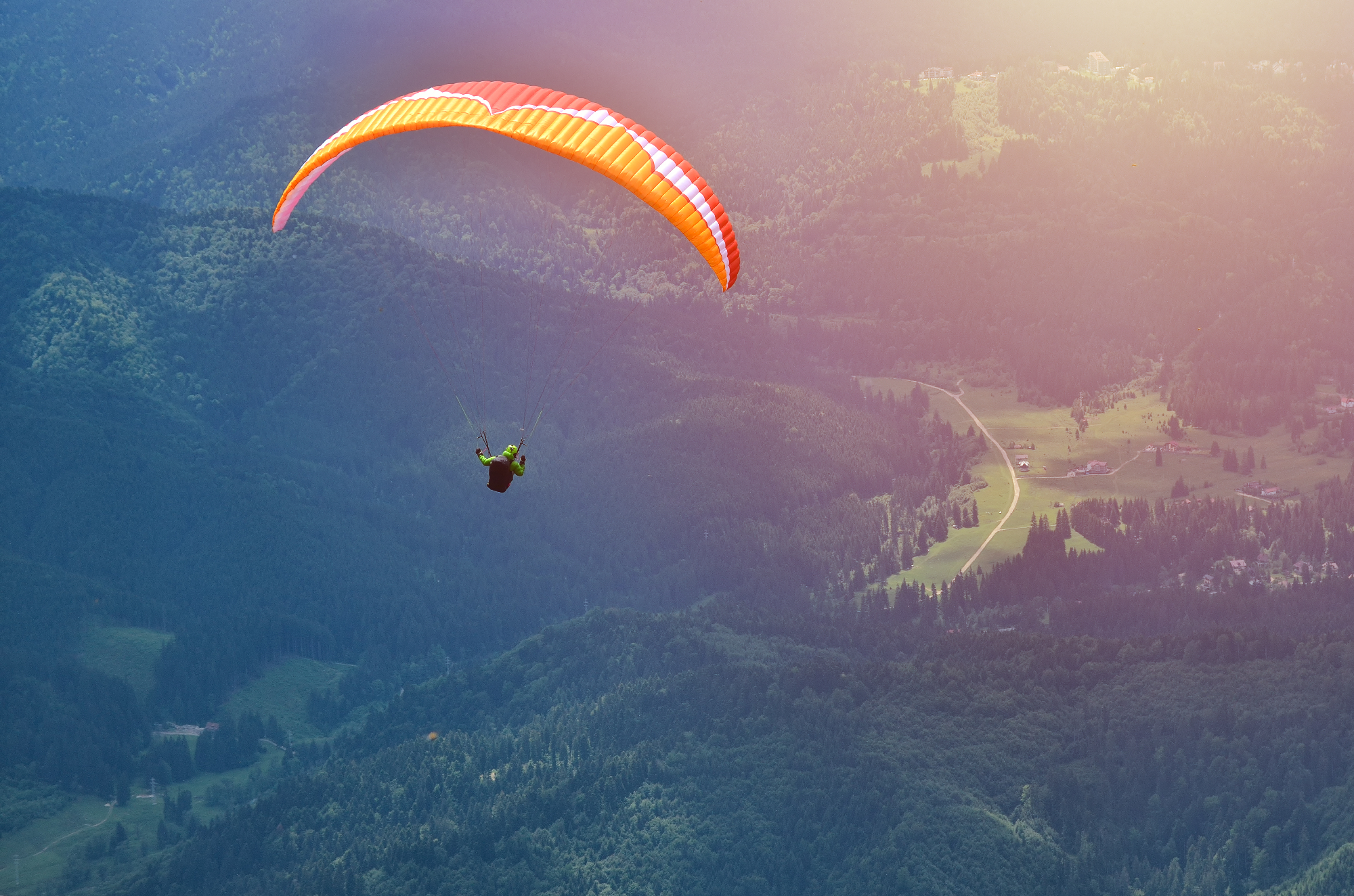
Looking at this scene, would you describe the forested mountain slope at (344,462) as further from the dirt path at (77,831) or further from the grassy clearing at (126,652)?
the dirt path at (77,831)

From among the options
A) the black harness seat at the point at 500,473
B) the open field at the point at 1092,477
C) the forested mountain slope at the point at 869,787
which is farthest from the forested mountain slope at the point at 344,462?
the black harness seat at the point at 500,473

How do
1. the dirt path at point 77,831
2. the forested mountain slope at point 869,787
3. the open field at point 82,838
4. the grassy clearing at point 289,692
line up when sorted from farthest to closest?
the grassy clearing at point 289,692, the dirt path at point 77,831, the open field at point 82,838, the forested mountain slope at point 869,787

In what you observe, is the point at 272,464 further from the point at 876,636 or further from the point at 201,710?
the point at 876,636

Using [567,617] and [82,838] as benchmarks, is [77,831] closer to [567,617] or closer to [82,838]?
[82,838]

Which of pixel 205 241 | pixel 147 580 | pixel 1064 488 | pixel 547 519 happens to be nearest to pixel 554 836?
pixel 147 580

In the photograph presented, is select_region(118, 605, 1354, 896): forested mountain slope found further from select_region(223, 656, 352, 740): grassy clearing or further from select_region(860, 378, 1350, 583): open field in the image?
select_region(860, 378, 1350, 583): open field
